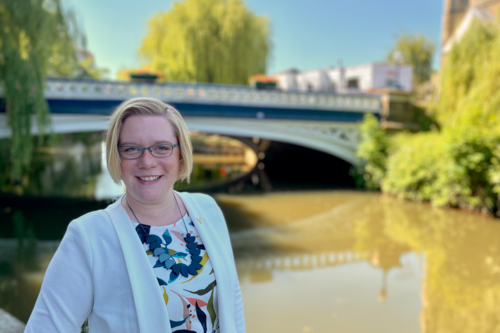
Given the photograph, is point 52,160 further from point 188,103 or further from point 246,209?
point 246,209

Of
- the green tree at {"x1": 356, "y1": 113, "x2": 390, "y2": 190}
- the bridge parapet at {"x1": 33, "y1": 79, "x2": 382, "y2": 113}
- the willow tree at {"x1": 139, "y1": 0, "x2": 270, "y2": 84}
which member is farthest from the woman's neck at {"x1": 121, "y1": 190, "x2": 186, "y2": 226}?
the willow tree at {"x1": 139, "y1": 0, "x2": 270, "y2": 84}

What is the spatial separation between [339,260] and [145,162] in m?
5.90

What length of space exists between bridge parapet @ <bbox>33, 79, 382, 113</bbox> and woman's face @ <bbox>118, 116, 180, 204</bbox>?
30.2ft

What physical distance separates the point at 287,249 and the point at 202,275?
237 inches

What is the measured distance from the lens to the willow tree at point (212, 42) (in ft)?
52.7

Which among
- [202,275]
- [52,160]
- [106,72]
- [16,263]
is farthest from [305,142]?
[106,72]

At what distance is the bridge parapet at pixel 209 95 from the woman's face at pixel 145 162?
921cm

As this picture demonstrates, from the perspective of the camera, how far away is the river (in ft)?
15.5

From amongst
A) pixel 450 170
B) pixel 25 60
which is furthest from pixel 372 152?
pixel 25 60

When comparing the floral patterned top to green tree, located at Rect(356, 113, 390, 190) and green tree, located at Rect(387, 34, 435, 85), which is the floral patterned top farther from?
green tree, located at Rect(387, 34, 435, 85)

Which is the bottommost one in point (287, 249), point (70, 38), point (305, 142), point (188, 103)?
point (287, 249)

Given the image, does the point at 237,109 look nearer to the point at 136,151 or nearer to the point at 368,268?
the point at 368,268

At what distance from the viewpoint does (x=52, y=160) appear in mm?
18891

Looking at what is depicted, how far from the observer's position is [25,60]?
26.5 feet
